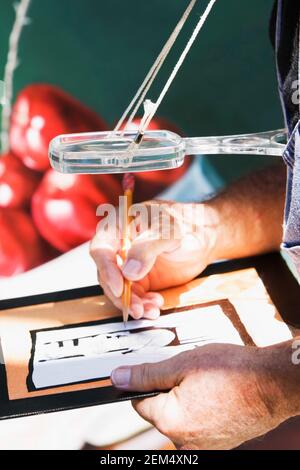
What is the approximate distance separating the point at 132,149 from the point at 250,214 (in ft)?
1.32

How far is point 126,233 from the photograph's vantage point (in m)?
1.05

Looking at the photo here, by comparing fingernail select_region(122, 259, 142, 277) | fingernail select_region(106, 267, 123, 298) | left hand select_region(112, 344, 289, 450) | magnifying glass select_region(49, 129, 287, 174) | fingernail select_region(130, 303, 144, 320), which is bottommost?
left hand select_region(112, 344, 289, 450)

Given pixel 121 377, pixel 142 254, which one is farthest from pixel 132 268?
pixel 121 377

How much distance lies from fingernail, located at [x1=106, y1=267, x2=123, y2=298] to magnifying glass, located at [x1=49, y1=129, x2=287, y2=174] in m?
0.21

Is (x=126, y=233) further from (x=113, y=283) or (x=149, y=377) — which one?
(x=149, y=377)

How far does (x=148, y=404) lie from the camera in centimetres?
86

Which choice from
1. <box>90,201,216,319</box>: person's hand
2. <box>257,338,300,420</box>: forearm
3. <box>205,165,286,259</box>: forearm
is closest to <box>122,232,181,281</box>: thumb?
<box>90,201,216,319</box>: person's hand

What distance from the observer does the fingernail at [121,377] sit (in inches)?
34.5

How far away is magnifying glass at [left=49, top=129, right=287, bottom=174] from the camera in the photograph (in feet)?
2.79

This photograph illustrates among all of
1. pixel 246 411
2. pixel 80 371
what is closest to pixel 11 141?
pixel 80 371

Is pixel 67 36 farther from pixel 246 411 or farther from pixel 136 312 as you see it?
pixel 246 411

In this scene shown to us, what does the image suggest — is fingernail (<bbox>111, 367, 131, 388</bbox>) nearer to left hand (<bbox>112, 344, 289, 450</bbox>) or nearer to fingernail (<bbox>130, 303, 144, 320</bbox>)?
left hand (<bbox>112, 344, 289, 450</bbox>)

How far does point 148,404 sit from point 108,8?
67cm
